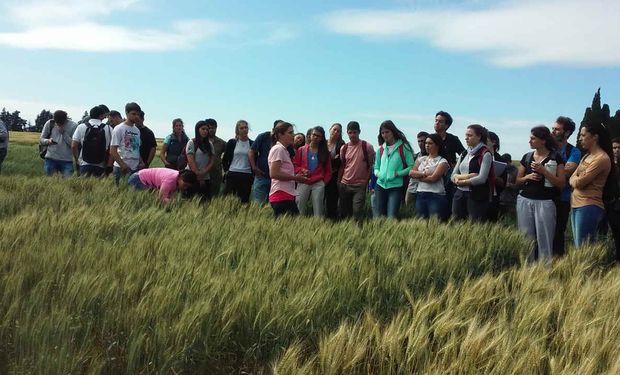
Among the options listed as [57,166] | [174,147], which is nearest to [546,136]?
[174,147]

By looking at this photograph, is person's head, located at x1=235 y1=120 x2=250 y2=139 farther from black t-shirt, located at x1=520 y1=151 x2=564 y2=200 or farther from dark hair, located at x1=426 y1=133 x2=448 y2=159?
black t-shirt, located at x1=520 y1=151 x2=564 y2=200

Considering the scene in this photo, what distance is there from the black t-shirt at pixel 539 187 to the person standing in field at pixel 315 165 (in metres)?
Result: 2.52

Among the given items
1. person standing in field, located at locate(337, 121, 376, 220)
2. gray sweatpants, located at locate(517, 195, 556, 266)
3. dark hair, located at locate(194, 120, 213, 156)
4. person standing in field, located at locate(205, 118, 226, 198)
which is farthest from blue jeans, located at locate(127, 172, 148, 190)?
gray sweatpants, located at locate(517, 195, 556, 266)

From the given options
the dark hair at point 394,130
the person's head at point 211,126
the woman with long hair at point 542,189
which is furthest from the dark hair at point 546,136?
the person's head at point 211,126

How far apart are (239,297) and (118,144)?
228 inches

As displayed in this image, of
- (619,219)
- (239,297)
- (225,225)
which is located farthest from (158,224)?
(619,219)

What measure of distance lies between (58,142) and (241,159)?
2.77 meters

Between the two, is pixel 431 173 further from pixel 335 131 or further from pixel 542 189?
pixel 335 131

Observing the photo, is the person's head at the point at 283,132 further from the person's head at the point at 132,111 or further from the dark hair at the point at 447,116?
the person's head at the point at 132,111

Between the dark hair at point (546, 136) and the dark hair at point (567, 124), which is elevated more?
the dark hair at point (567, 124)

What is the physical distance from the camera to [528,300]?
3.12m

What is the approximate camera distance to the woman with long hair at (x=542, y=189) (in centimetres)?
593

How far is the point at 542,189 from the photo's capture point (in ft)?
19.7

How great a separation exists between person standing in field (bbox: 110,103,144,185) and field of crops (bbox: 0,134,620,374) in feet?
10.4
